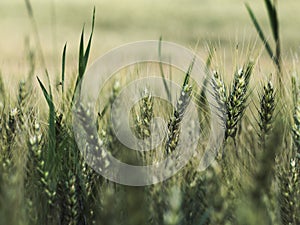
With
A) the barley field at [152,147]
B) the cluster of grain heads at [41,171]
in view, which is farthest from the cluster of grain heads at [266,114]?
the cluster of grain heads at [41,171]

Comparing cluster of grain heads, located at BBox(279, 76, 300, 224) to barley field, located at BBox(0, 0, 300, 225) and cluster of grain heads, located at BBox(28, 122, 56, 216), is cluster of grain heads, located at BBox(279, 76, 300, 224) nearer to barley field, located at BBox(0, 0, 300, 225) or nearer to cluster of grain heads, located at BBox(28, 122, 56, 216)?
barley field, located at BBox(0, 0, 300, 225)

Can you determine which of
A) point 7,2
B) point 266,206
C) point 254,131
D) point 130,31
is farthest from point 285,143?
point 7,2

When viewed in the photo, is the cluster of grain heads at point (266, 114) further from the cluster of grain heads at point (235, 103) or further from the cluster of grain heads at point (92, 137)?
the cluster of grain heads at point (92, 137)

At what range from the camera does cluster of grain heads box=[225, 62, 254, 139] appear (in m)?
0.87

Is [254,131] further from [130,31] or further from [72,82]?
[130,31]

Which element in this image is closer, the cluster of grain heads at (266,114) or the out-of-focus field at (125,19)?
the cluster of grain heads at (266,114)

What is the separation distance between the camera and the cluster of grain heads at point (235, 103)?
0.87 m

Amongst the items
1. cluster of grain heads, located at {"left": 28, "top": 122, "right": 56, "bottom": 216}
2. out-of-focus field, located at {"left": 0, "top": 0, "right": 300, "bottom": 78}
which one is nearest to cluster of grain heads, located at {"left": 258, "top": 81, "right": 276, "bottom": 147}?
cluster of grain heads, located at {"left": 28, "top": 122, "right": 56, "bottom": 216}

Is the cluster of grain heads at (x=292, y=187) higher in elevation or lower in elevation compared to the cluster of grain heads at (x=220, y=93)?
lower

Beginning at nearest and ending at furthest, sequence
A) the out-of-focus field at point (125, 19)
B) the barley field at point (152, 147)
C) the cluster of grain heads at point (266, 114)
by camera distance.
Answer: the barley field at point (152, 147), the cluster of grain heads at point (266, 114), the out-of-focus field at point (125, 19)

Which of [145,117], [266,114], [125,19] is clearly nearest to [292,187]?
[266,114]

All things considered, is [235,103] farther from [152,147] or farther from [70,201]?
[70,201]

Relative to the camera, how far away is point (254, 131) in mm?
951

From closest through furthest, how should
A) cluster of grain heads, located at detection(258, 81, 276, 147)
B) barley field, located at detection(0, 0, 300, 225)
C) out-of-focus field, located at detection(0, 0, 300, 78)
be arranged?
barley field, located at detection(0, 0, 300, 225) → cluster of grain heads, located at detection(258, 81, 276, 147) → out-of-focus field, located at detection(0, 0, 300, 78)
